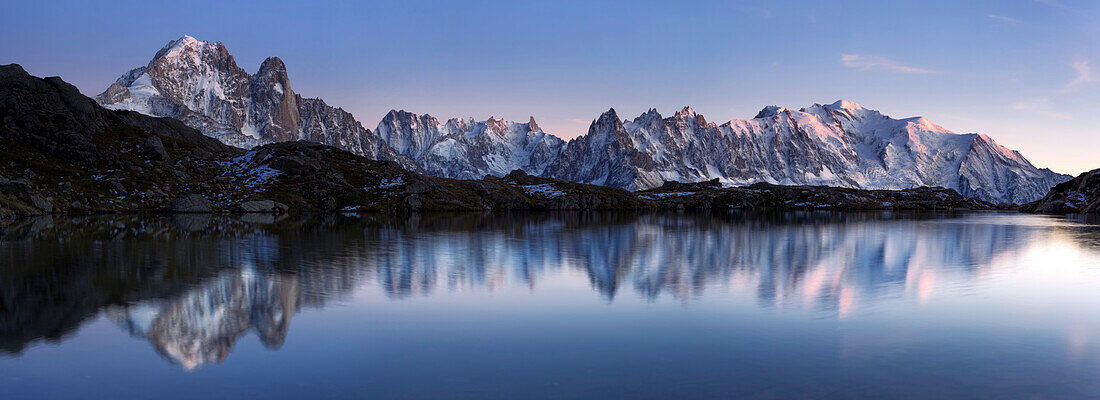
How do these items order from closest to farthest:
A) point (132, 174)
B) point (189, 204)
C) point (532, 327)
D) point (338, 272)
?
point (532, 327) → point (338, 272) → point (189, 204) → point (132, 174)

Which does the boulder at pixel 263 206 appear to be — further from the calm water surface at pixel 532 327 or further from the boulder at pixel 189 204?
the calm water surface at pixel 532 327

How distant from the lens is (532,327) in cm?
2744

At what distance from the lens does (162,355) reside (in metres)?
22.2

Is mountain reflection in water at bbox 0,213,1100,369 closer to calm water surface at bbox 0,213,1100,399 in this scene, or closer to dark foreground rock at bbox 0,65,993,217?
calm water surface at bbox 0,213,1100,399

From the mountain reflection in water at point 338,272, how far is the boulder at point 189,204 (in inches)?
2476

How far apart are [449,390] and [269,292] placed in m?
21.4

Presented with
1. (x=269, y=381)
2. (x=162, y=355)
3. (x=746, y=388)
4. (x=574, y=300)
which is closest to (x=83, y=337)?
(x=162, y=355)

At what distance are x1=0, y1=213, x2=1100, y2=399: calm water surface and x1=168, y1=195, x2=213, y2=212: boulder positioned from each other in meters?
89.5

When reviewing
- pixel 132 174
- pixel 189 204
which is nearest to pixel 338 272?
pixel 189 204

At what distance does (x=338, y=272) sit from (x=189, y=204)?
11671 centimetres

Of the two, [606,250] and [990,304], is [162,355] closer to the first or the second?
[990,304]

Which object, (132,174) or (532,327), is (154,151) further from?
(532,327)

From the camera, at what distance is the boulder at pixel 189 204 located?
139 meters

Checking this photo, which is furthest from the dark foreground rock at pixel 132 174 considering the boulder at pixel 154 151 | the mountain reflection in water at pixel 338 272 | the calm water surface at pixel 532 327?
the calm water surface at pixel 532 327
